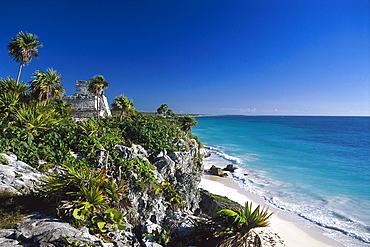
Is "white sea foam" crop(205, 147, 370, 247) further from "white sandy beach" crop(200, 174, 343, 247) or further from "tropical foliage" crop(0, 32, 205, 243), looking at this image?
"tropical foliage" crop(0, 32, 205, 243)

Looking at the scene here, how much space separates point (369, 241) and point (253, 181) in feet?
32.5

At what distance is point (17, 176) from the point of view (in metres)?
5.88

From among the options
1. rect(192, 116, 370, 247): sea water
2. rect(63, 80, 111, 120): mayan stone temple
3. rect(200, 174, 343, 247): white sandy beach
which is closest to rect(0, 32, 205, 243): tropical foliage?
rect(63, 80, 111, 120): mayan stone temple

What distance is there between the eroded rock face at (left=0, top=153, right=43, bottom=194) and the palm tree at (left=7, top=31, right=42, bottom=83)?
16012 millimetres

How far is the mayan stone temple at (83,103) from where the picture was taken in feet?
66.6

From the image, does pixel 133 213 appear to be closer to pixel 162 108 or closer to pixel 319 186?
pixel 319 186

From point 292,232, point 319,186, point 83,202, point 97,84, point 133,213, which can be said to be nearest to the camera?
point 83,202

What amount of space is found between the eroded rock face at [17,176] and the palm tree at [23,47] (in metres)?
16.0

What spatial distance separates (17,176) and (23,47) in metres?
18.7

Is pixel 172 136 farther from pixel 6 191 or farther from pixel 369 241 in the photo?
pixel 369 241

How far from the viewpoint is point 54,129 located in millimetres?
9344

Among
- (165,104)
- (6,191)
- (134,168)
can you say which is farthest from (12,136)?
(165,104)

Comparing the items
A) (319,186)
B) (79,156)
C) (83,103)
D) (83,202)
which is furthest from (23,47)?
(319,186)

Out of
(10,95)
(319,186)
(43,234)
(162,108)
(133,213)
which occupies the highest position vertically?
(162,108)
